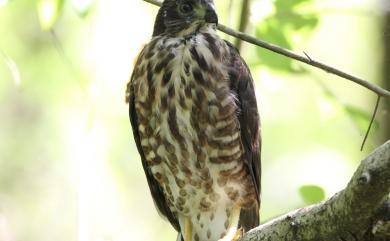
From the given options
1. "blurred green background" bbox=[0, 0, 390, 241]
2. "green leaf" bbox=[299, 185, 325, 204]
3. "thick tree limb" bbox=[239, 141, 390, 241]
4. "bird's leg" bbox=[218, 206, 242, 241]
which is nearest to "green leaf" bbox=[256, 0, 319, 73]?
"green leaf" bbox=[299, 185, 325, 204]

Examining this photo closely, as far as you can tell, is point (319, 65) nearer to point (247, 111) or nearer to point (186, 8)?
point (247, 111)

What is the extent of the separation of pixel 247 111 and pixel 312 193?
0.74 m

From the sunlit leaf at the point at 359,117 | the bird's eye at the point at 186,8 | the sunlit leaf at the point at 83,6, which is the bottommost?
the sunlit leaf at the point at 359,117

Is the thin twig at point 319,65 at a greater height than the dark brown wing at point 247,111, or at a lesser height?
greater

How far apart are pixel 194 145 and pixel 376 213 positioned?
167cm

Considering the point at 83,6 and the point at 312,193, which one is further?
the point at 83,6

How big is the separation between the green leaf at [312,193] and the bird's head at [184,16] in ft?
3.59

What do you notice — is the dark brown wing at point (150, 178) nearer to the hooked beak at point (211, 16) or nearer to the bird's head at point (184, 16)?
the bird's head at point (184, 16)

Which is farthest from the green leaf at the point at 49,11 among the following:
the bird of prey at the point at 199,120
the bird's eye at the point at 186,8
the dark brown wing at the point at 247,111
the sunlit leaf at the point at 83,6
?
the dark brown wing at the point at 247,111

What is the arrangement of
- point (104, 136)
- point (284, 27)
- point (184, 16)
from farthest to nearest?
point (104, 136)
point (184, 16)
point (284, 27)

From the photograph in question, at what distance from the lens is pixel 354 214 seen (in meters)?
2.82

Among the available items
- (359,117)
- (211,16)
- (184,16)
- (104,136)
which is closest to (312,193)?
(359,117)

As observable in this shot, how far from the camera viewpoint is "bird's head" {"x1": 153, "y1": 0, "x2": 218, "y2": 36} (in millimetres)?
4477

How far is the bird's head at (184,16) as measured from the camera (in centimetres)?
448
